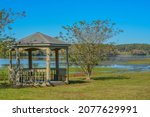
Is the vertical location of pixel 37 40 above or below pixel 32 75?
above

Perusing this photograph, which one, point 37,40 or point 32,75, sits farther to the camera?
point 37,40

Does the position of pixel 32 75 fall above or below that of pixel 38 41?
below

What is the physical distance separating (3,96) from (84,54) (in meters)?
14.0

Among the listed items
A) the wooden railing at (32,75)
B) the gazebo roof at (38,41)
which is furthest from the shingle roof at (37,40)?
the wooden railing at (32,75)

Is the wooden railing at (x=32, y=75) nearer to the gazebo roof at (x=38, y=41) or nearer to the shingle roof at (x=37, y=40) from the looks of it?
the gazebo roof at (x=38, y=41)

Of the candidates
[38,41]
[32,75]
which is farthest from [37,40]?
[32,75]

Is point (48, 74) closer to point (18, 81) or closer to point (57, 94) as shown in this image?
point (18, 81)

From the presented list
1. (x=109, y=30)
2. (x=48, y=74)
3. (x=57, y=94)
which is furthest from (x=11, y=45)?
(x=109, y=30)

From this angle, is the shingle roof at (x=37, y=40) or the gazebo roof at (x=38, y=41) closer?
the gazebo roof at (x=38, y=41)

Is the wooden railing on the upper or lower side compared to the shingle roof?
lower

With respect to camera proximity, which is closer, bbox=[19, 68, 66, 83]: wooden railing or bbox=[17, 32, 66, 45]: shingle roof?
bbox=[19, 68, 66, 83]: wooden railing

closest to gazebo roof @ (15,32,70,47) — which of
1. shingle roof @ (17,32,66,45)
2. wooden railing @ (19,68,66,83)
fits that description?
shingle roof @ (17,32,66,45)

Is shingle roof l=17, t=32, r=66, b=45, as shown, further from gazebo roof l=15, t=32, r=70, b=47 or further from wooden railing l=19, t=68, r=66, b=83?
wooden railing l=19, t=68, r=66, b=83

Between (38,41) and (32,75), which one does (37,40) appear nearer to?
(38,41)
